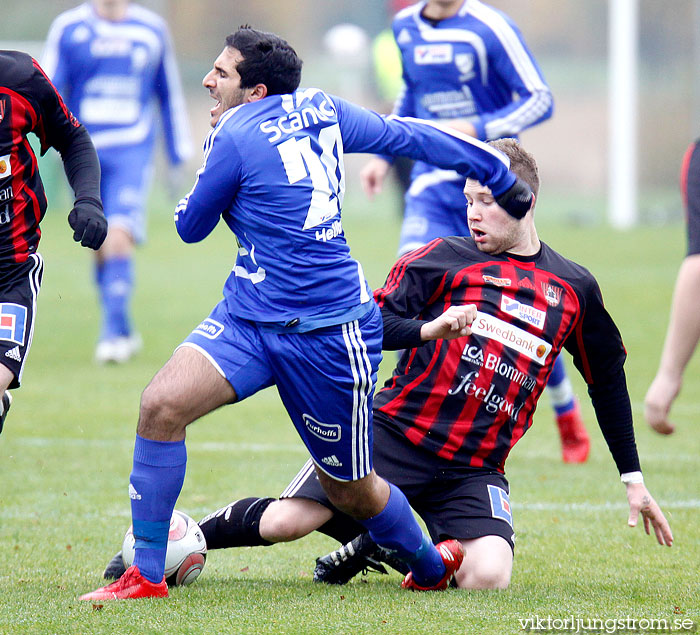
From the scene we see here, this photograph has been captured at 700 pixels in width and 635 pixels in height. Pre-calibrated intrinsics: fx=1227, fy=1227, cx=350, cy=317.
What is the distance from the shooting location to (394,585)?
13.5 feet

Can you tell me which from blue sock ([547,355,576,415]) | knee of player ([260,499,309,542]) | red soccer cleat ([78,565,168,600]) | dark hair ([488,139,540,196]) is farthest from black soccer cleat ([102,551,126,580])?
blue sock ([547,355,576,415])

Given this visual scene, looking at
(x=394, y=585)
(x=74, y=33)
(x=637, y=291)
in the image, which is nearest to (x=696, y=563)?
(x=394, y=585)

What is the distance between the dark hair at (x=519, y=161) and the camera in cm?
433

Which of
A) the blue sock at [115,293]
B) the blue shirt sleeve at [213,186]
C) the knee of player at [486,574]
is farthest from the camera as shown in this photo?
the blue sock at [115,293]

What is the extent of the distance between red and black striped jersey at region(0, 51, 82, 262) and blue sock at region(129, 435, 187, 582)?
3.30 feet

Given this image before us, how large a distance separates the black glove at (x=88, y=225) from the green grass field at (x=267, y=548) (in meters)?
1.10

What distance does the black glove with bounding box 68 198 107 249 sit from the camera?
3.90 meters

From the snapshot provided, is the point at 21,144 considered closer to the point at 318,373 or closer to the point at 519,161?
the point at 318,373

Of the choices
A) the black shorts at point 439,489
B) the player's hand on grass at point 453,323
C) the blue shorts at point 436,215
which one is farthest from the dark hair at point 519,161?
the blue shorts at point 436,215

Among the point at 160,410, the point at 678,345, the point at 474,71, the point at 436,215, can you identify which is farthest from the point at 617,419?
the point at 474,71

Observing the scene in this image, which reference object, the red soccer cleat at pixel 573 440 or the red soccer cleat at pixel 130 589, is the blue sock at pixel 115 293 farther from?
the red soccer cleat at pixel 130 589

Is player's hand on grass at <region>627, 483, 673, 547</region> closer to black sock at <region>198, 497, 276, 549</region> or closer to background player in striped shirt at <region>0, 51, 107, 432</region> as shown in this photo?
black sock at <region>198, 497, 276, 549</region>

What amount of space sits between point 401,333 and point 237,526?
92cm

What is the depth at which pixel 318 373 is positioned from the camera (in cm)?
363
